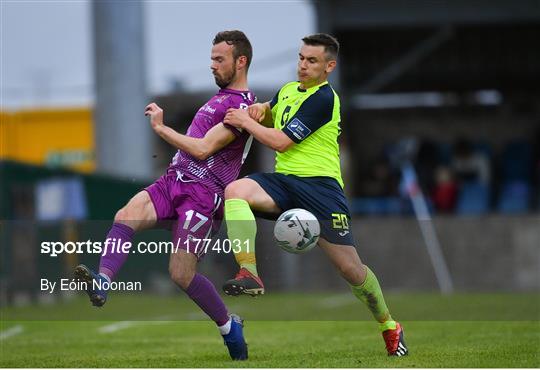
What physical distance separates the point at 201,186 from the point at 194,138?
1.15 ft

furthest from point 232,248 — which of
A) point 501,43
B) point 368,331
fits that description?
point 501,43

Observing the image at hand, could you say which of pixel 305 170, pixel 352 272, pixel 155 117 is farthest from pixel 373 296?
pixel 155 117

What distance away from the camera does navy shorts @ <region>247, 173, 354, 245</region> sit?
9.03 m

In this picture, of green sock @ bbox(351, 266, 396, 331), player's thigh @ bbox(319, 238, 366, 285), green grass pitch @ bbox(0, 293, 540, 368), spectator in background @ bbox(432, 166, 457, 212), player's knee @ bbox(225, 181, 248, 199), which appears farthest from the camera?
spectator in background @ bbox(432, 166, 457, 212)

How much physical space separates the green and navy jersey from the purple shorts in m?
0.56

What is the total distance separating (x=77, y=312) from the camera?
16.3 meters

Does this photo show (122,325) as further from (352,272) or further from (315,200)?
(315,200)

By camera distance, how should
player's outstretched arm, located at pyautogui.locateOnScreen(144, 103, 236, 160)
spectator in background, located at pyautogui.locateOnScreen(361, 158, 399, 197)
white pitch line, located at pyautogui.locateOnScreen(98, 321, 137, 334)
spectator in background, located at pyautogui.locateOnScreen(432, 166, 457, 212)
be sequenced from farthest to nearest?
spectator in background, located at pyautogui.locateOnScreen(361, 158, 399, 197)
spectator in background, located at pyautogui.locateOnScreen(432, 166, 457, 212)
white pitch line, located at pyautogui.locateOnScreen(98, 321, 137, 334)
player's outstretched arm, located at pyautogui.locateOnScreen(144, 103, 236, 160)

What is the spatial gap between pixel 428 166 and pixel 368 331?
15481 millimetres

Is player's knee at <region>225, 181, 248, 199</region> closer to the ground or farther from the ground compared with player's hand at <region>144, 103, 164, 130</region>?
closer to the ground

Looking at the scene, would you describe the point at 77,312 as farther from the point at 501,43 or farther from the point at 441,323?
the point at 501,43

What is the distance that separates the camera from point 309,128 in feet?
29.6

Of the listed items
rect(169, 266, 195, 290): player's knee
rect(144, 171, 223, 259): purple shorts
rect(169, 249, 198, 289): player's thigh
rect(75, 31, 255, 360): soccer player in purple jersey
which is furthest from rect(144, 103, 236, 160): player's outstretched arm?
rect(169, 266, 195, 290): player's knee

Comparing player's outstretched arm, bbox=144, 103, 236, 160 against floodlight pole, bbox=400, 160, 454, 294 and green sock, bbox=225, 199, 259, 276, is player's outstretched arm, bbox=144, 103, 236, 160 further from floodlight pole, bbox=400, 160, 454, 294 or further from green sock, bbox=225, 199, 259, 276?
floodlight pole, bbox=400, 160, 454, 294
